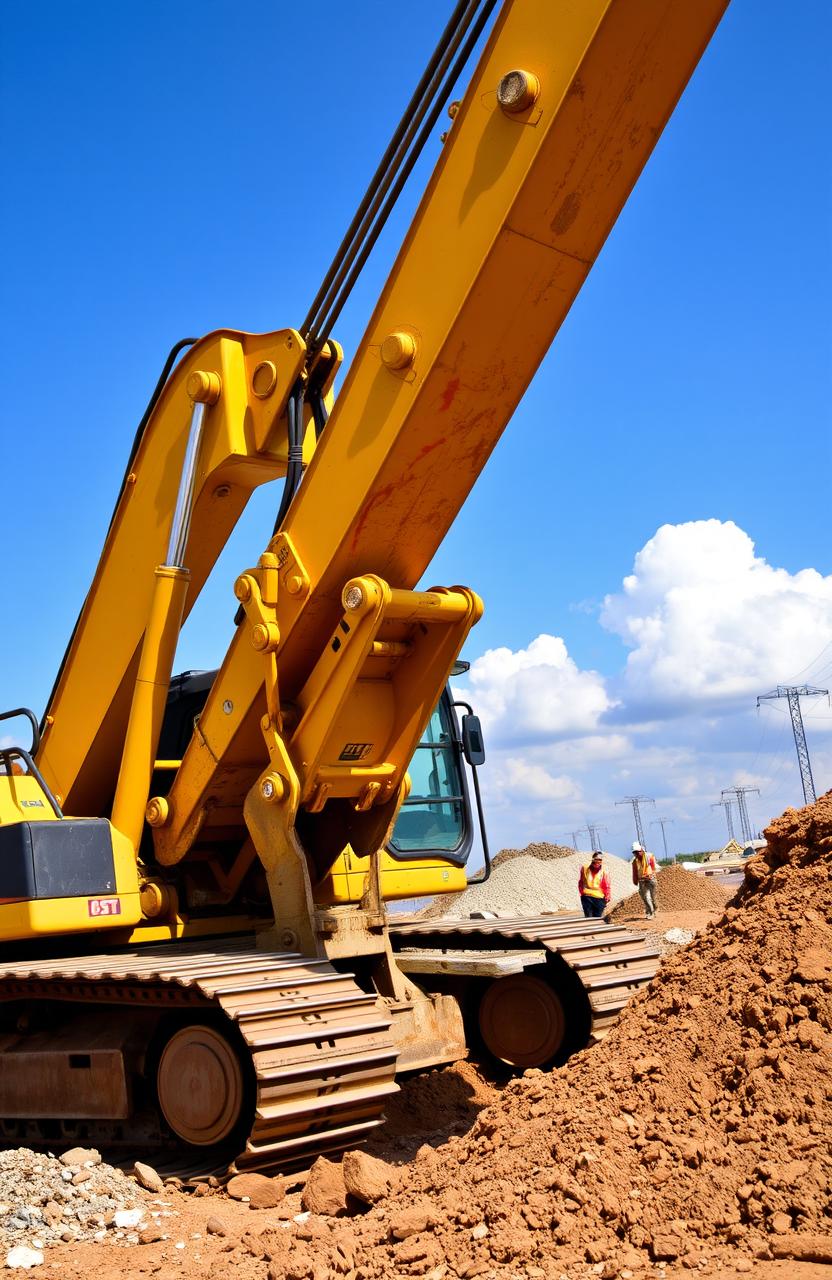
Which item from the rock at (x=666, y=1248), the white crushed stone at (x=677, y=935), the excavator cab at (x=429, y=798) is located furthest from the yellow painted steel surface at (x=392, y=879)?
the white crushed stone at (x=677, y=935)

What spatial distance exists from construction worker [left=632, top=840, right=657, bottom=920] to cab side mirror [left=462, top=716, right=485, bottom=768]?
11.5 metres

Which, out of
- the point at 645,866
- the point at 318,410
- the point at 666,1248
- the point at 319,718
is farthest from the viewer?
the point at 645,866

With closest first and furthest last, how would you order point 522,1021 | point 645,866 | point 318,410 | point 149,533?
point 318,410 < point 149,533 < point 522,1021 < point 645,866

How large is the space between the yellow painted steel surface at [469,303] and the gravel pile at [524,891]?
795 inches

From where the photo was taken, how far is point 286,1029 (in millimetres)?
5344

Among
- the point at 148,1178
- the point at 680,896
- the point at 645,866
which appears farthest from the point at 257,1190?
the point at 680,896

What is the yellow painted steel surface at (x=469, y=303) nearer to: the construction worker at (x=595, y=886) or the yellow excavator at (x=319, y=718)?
the yellow excavator at (x=319, y=718)

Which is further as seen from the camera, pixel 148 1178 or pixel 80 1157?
pixel 80 1157

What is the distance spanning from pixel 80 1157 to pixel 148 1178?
1.44 ft

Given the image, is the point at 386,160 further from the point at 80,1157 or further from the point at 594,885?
the point at 594,885

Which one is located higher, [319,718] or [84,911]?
[319,718]

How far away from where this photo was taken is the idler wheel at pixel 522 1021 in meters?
7.31

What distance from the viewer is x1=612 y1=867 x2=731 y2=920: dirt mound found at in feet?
71.5

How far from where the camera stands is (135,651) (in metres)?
7.24
